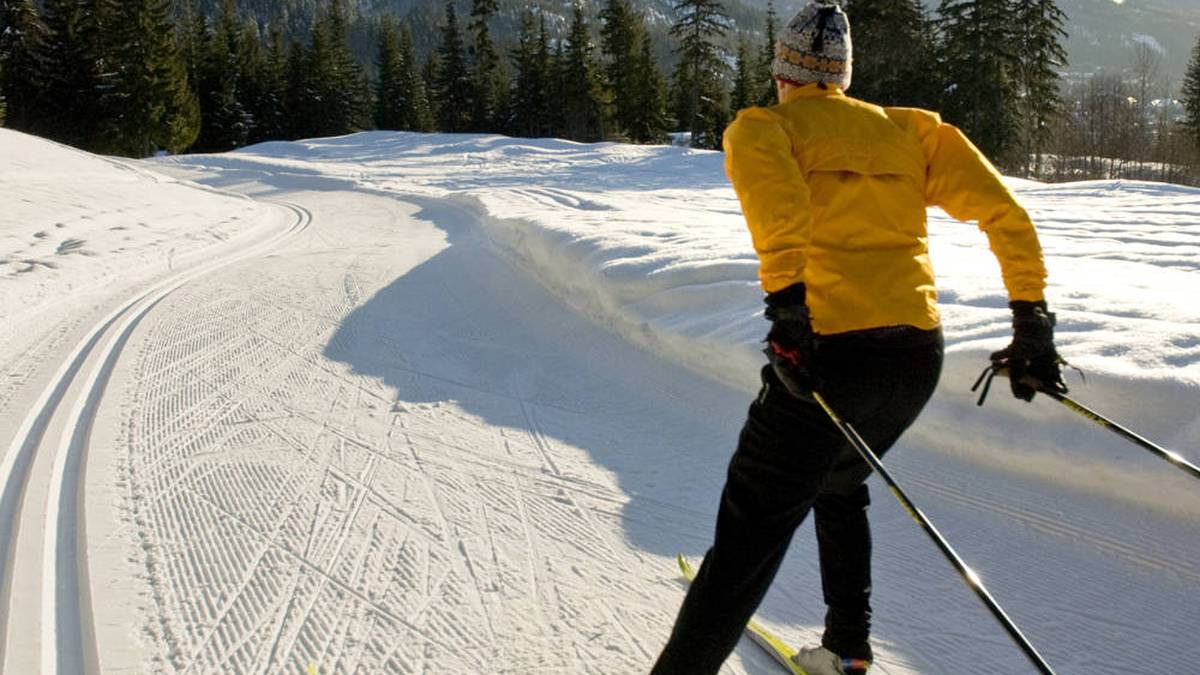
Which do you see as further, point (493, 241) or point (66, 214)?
point (66, 214)

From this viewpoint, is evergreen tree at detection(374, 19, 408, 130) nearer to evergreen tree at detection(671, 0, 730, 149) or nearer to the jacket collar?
evergreen tree at detection(671, 0, 730, 149)

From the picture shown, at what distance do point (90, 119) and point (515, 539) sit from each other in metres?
46.4

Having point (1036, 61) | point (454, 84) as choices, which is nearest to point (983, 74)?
point (1036, 61)

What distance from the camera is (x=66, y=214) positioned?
487 inches

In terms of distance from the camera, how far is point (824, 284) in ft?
6.54

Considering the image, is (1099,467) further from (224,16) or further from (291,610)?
(224,16)

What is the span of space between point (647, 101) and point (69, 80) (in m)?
29.7

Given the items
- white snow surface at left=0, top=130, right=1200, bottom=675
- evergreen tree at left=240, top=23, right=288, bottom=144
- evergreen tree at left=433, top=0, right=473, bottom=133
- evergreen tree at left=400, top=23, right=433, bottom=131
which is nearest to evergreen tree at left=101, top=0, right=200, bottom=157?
evergreen tree at left=240, top=23, right=288, bottom=144

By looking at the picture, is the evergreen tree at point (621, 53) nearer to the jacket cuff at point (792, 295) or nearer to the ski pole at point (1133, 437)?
the ski pole at point (1133, 437)

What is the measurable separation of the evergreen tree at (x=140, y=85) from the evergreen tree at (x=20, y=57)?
3.37 metres

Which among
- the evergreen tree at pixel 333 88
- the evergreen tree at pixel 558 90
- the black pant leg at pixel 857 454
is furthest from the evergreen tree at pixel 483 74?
the black pant leg at pixel 857 454

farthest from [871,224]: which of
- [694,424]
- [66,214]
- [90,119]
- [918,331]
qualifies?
[90,119]

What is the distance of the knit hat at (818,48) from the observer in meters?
2.11

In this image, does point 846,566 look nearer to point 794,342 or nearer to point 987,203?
point 794,342
